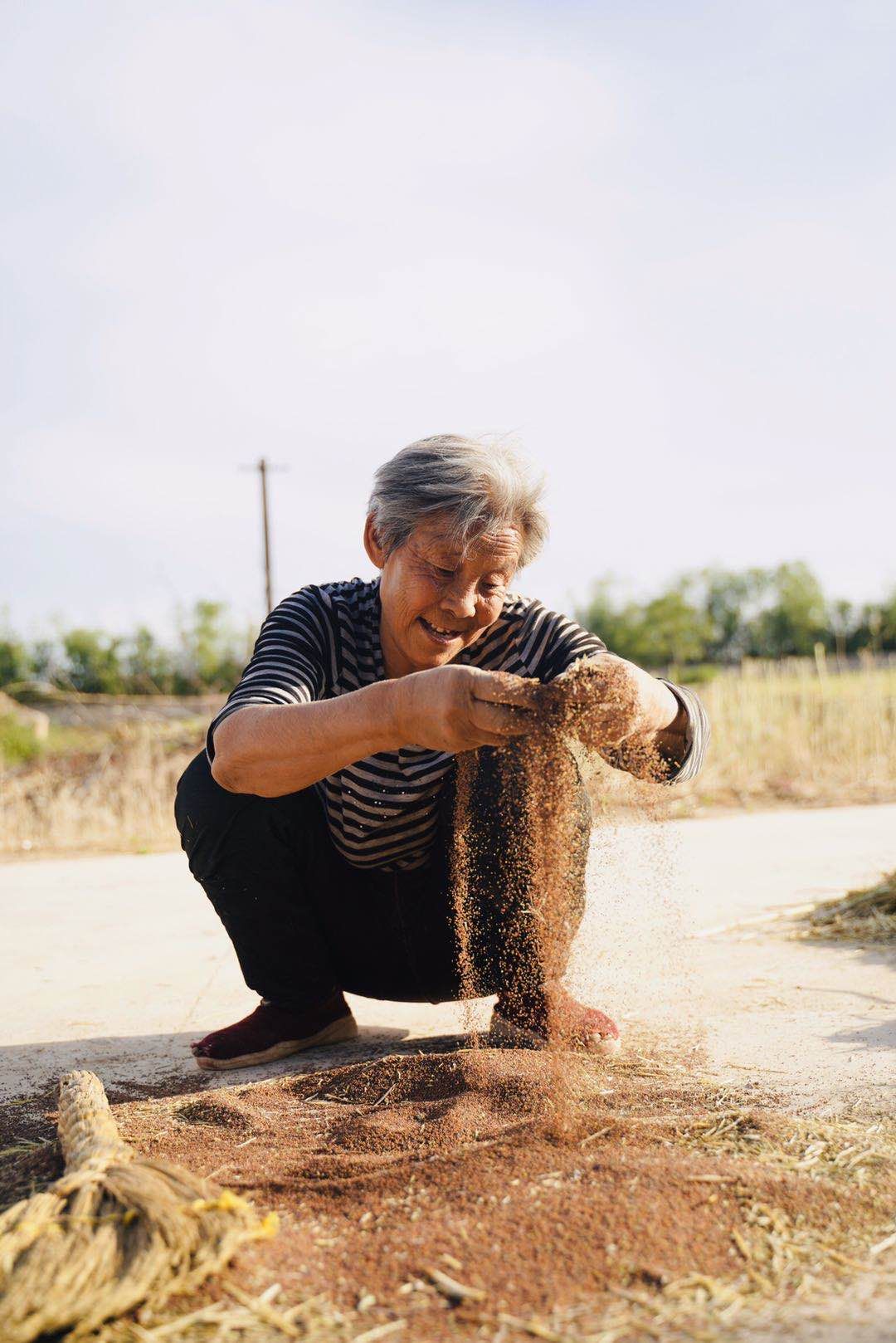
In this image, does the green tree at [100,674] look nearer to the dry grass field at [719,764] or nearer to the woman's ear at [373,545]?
the dry grass field at [719,764]

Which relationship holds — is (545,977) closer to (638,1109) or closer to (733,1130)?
(638,1109)

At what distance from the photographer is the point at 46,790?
9.37 meters

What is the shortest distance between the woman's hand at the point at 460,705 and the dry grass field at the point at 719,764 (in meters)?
5.80

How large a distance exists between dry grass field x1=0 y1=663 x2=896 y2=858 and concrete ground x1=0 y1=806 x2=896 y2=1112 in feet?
9.40

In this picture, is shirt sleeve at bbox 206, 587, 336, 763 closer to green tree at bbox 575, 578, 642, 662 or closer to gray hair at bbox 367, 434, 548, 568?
gray hair at bbox 367, 434, 548, 568

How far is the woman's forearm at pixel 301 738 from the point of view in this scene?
6.85ft

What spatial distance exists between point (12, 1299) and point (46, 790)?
27.8 feet

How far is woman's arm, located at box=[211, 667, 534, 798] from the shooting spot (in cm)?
202

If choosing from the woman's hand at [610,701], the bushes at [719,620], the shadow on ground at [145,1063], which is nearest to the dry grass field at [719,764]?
the shadow on ground at [145,1063]

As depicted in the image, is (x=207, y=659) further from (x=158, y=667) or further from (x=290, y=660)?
(x=290, y=660)

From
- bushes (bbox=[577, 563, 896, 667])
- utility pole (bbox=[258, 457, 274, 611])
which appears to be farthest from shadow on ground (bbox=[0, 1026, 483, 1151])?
bushes (bbox=[577, 563, 896, 667])

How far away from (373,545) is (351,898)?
2.83 feet

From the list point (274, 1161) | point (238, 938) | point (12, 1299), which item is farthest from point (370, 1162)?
point (238, 938)

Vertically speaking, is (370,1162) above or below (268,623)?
below
